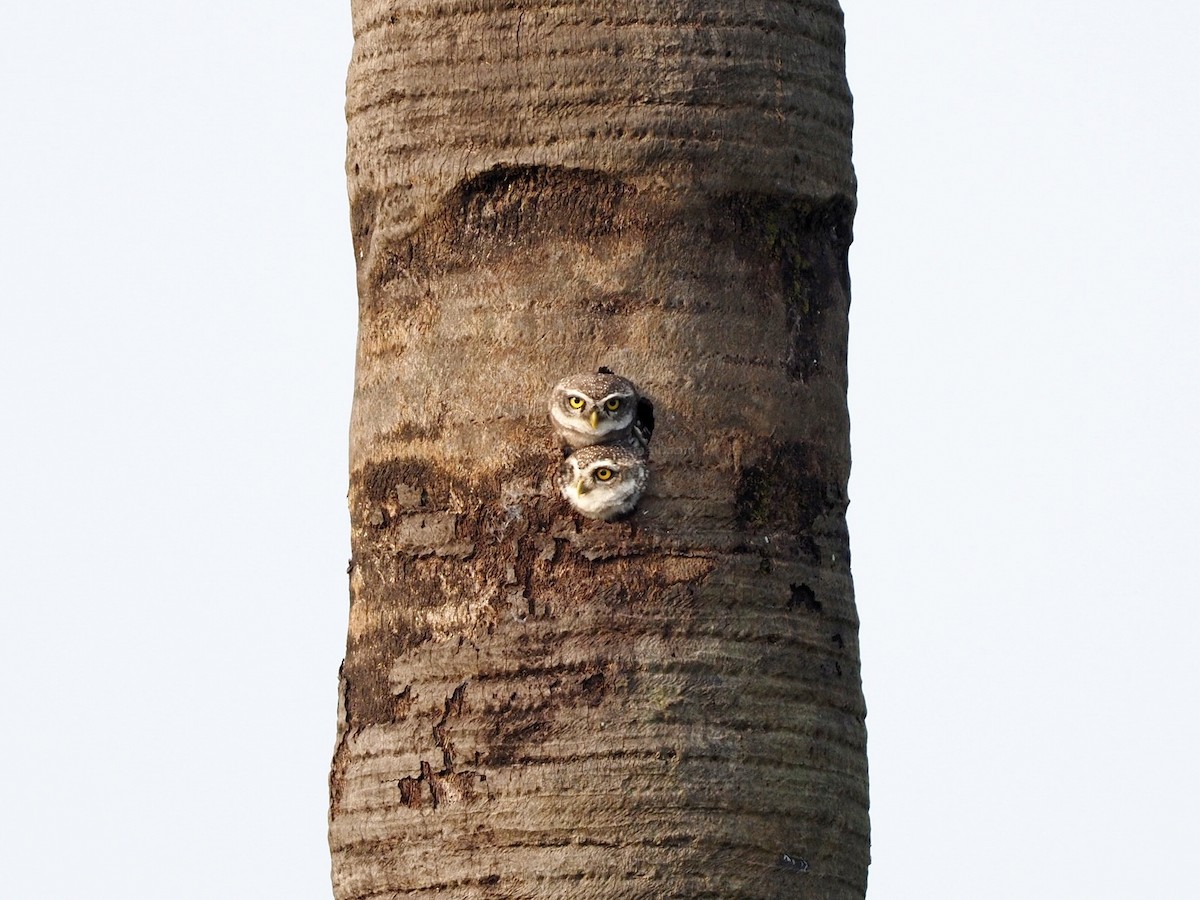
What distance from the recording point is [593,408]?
724cm

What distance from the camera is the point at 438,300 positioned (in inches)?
298

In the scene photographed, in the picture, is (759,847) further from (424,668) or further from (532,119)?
(532,119)

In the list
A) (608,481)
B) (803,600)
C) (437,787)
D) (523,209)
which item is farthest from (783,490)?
(437,787)

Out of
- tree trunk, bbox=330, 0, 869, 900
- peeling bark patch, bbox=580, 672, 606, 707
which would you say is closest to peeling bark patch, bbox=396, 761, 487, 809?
tree trunk, bbox=330, 0, 869, 900

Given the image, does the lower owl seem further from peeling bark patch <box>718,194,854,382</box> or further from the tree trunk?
peeling bark patch <box>718,194,854,382</box>

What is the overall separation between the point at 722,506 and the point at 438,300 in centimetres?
86

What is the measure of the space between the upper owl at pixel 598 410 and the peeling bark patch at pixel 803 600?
52 centimetres

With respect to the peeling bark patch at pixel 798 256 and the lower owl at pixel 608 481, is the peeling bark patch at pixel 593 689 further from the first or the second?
the peeling bark patch at pixel 798 256

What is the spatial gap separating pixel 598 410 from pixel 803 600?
0.70 metres

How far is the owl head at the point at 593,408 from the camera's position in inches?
285

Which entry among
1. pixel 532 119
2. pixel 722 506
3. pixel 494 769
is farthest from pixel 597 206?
pixel 494 769

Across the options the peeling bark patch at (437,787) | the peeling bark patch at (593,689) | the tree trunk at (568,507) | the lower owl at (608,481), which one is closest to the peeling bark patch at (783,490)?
the tree trunk at (568,507)

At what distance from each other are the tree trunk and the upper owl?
46mm

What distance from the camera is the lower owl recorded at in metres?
7.28
